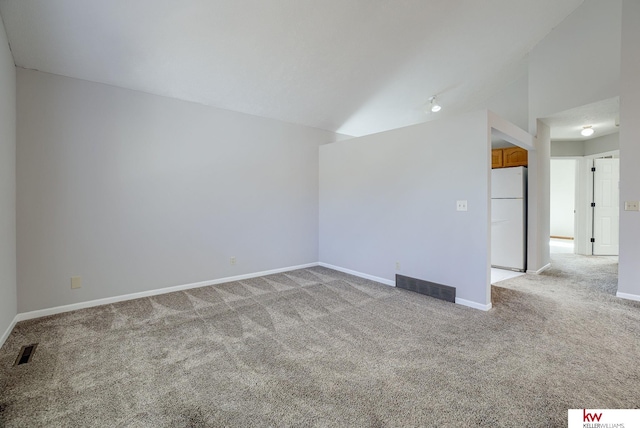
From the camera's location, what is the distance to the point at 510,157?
4.95 m

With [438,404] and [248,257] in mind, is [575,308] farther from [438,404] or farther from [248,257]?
[248,257]

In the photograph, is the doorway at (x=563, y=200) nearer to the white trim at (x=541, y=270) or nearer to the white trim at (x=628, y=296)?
the white trim at (x=541, y=270)

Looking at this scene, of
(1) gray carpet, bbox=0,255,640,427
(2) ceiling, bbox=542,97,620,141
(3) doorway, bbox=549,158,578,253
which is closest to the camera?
(1) gray carpet, bbox=0,255,640,427

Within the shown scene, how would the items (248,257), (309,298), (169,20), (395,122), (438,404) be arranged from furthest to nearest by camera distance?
(395,122)
(248,257)
(309,298)
(169,20)
(438,404)

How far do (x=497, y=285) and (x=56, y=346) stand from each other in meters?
5.00

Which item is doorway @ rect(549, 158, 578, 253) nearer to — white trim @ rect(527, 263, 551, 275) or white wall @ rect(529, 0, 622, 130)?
white trim @ rect(527, 263, 551, 275)

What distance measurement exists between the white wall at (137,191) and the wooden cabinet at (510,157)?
12.3 feet

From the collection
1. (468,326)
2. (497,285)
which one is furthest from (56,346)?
(497,285)

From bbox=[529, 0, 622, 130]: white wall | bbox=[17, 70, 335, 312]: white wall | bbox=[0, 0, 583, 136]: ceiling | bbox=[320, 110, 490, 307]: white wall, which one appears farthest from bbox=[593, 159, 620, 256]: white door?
bbox=[17, 70, 335, 312]: white wall

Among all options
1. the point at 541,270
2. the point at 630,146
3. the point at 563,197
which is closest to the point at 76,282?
the point at 630,146

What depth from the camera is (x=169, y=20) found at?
260 cm

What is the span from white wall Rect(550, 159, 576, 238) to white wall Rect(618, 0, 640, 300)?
6245 millimetres

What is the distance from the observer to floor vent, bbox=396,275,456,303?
3.31 metres

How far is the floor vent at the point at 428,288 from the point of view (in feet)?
10.8
